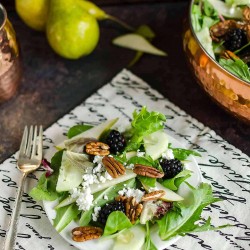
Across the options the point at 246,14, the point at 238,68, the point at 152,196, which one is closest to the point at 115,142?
the point at 152,196

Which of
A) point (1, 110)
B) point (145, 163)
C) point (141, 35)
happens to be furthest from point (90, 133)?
point (141, 35)

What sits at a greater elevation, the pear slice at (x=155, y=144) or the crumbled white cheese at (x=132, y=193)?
the pear slice at (x=155, y=144)

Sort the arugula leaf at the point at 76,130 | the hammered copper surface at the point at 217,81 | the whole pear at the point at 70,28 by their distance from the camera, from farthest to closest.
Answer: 1. the whole pear at the point at 70,28
2. the arugula leaf at the point at 76,130
3. the hammered copper surface at the point at 217,81

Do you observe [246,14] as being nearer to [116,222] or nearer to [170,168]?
[170,168]

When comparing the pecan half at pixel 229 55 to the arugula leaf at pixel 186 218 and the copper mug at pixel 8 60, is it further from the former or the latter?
the copper mug at pixel 8 60

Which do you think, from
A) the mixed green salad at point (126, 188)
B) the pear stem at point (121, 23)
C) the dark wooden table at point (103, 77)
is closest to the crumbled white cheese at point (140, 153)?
the mixed green salad at point (126, 188)

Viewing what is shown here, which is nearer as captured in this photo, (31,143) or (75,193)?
(75,193)

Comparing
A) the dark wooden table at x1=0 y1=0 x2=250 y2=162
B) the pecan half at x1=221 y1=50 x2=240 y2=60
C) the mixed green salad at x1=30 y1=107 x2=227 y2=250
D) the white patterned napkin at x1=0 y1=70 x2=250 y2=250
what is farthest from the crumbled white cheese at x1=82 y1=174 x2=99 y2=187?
the pecan half at x1=221 y1=50 x2=240 y2=60
